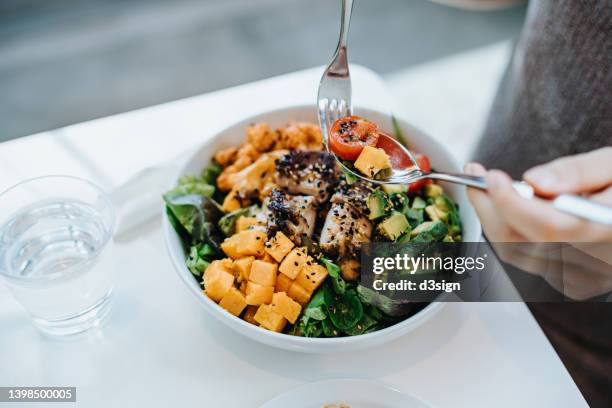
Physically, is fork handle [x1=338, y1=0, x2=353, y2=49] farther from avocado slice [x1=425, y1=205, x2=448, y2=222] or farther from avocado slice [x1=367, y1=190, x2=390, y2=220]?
avocado slice [x1=425, y1=205, x2=448, y2=222]

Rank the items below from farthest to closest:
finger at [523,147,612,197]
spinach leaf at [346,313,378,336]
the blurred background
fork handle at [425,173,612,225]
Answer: the blurred background
spinach leaf at [346,313,378,336]
finger at [523,147,612,197]
fork handle at [425,173,612,225]

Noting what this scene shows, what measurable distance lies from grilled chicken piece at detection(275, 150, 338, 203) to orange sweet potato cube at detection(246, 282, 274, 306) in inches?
10.6

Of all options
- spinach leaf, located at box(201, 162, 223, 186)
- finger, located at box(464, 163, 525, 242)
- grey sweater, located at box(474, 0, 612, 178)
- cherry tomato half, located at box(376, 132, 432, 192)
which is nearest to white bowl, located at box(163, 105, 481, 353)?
spinach leaf, located at box(201, 162, 223, 186)

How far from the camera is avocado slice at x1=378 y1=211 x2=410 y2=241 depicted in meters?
1.12

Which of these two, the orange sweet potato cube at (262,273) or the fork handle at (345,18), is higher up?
the fork handle at (345,18)

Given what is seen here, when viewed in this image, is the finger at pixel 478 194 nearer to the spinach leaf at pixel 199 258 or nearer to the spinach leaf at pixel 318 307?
the spinach leaf at pixel 318 307

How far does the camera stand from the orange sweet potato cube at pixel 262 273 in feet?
3.43

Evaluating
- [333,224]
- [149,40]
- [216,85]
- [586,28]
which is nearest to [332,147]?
[333,224]

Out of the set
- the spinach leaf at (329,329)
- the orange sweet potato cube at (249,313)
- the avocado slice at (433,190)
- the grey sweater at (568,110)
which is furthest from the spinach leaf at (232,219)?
the grey sweater at (568,110)

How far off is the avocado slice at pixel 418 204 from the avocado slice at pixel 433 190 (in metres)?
0.03

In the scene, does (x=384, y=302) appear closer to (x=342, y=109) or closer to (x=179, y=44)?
(x=342, y=109)

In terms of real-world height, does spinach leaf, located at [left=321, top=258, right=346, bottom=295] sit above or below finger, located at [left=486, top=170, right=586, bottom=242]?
below

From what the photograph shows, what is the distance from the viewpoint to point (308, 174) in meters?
1.22

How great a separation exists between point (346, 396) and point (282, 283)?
243 mm
